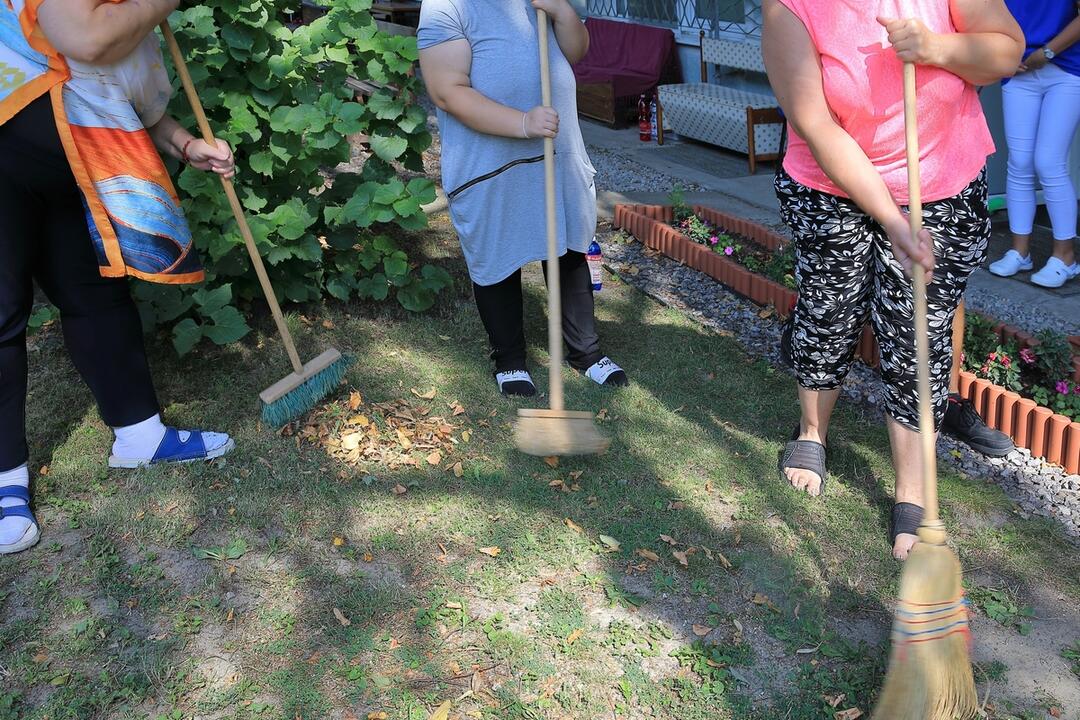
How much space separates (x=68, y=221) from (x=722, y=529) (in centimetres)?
238

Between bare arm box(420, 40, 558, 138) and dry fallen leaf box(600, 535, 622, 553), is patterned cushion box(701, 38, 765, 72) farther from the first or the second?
dry fallen leaf box(600, 535, 622, 553)

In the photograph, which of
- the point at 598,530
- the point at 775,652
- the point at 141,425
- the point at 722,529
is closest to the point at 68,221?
the point at 141,425

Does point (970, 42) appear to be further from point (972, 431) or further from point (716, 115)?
point (716, 115)

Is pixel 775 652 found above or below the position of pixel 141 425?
below

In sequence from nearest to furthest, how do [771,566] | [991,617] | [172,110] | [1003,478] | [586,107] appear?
1. [991,617]
2. [771,566]
3. [1003,478]
4. [172,110]
5. [586,107]

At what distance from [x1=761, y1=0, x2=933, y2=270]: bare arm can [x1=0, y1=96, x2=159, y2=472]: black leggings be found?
7.11 feet

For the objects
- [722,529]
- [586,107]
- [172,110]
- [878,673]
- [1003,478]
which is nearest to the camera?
[878,673]

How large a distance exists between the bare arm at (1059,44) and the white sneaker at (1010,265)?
94 cm

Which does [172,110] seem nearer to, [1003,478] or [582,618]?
[582,618]

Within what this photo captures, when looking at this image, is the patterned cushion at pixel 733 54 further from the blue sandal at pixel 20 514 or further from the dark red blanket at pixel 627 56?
the blue sandal at pixel 20 514

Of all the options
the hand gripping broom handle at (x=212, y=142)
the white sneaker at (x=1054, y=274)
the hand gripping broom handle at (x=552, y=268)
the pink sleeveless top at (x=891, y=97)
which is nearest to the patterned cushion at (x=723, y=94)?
the white sneaker at (x=1054, y=274)

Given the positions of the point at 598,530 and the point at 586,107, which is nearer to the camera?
the point at 598,530

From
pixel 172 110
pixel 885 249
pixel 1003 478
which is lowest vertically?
pixel 1003 478

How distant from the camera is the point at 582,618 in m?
2.76
